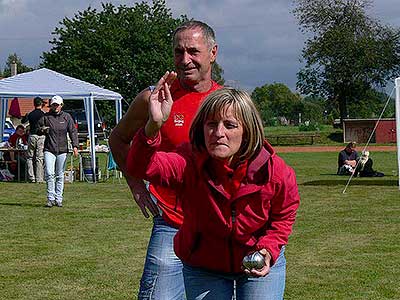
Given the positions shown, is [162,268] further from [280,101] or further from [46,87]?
[280,101]

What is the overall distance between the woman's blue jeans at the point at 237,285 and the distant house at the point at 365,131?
4911 centimetres

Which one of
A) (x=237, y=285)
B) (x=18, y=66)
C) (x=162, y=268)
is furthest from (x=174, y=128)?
(x=18, y=66)

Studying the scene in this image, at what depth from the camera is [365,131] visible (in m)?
52.4

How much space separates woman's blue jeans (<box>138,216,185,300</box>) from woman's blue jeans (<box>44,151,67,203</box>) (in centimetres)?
1104

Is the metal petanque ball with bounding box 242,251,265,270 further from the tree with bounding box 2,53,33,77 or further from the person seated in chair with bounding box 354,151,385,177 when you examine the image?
the tree with bounding box 2,53,33,77

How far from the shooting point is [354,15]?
2448 inches

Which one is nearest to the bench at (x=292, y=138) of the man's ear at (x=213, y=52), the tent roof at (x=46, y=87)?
the tent roof at (x=46, y=87)

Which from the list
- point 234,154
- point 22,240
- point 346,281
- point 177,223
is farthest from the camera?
point 22,240

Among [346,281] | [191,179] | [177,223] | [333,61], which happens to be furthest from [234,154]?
[333,61]

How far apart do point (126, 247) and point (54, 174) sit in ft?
16.4

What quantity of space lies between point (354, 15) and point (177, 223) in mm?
59566

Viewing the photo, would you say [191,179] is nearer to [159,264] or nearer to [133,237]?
[159,264]

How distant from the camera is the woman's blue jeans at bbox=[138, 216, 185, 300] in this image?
4.54 meters

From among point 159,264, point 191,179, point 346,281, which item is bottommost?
point 346,281
